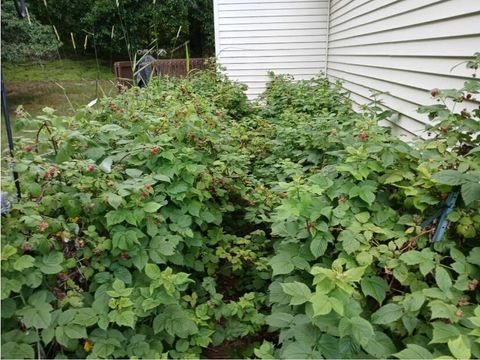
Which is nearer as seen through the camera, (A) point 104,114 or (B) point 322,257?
(B) point 322,257

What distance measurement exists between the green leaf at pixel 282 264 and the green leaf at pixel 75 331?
797 millimetres

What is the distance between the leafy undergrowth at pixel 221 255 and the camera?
1.31 m

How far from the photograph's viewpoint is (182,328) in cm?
163

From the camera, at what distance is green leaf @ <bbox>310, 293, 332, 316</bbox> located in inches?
46.4

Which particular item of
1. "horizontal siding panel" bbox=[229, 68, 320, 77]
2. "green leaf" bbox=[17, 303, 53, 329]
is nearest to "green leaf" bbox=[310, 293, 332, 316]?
"green leaf" bbox=[17, 303, 53, 329]

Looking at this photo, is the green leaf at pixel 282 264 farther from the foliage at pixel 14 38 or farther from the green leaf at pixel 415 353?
the foliage at pixel 14 38

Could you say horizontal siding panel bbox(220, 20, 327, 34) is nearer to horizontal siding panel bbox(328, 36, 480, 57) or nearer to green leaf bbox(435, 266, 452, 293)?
horizontal siding panel bbox(328, 36, 480, 57)

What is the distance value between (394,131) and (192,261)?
226 centimetres

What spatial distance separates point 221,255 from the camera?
2307 millimetres

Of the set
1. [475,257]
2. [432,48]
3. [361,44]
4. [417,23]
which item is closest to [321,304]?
[475,257]

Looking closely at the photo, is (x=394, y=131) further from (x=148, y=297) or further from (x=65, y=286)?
(x=65, y=286)

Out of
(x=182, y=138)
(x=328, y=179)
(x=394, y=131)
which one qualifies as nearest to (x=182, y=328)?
(x=328, y=179)

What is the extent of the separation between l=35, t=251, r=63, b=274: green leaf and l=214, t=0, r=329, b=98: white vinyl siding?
19.8ft

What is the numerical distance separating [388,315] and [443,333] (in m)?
0.20
